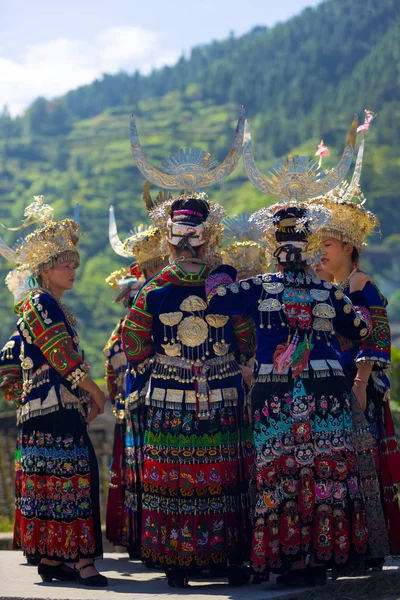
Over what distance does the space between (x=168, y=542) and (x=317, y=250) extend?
1723mm

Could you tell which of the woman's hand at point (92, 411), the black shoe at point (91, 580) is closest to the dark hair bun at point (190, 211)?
the woman's hand at point (92, 411)

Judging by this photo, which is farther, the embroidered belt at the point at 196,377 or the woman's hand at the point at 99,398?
the woman's hand at the point at 99,398

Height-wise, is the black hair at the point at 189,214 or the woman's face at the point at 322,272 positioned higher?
the black hair at the point at 189,214

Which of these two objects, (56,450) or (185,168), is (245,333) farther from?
(56,450)

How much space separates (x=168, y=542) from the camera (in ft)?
18.0

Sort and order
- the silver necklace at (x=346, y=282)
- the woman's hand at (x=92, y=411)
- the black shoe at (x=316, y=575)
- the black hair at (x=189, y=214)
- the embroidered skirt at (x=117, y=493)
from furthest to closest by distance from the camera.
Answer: the embroidered skirt at (x=117, y=493), the woman's hand at (x=92, y=411), the silver necklace at (x=346, y=282), the black hair at (x=189, y=214), the black shoe at (x=316, y=575)

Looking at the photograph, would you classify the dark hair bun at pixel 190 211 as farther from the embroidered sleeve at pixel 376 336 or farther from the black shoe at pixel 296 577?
the black shoe at pixel 296 577

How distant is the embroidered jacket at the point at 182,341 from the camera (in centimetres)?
556

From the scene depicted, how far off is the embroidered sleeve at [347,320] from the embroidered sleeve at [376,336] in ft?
0.57

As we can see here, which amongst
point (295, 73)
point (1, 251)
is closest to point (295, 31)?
point (295, 73)

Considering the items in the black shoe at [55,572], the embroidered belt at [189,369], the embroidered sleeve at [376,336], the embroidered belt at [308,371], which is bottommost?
the black shoe at [55,572]

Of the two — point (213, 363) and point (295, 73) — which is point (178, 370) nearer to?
point (213, 363)

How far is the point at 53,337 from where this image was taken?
18.7ft

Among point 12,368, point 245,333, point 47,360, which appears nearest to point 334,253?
point 245,333
